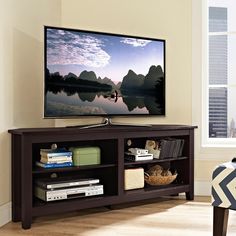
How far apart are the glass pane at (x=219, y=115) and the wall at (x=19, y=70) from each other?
1694mm

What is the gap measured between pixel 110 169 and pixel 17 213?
84 centimetres

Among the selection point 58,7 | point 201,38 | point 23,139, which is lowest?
point 23,139

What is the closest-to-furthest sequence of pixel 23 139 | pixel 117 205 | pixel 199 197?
1. pixel 23 139
2. pixel 117 205
3. pixel 199 197

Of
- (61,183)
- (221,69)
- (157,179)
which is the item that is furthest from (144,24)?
(61,183)

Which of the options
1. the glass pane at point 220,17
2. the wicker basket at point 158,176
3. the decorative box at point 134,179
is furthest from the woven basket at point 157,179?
the glass pane at point 220,17

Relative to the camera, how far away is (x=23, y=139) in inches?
114

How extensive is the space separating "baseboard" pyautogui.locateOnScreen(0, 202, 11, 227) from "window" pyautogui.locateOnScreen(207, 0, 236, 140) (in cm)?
217

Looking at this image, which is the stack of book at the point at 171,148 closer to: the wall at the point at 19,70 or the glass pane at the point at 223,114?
the glass pane at the point at 223,114

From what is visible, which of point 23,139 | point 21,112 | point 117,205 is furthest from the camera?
point 117,205

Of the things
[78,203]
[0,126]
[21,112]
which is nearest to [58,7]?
[21,112]

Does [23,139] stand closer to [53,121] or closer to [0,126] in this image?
[0,126]

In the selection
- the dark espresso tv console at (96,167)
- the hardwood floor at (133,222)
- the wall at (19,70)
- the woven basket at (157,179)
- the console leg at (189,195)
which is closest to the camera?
the hardwood floor at (133,222)

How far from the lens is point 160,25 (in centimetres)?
417

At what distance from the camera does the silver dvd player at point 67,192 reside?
3.08m
